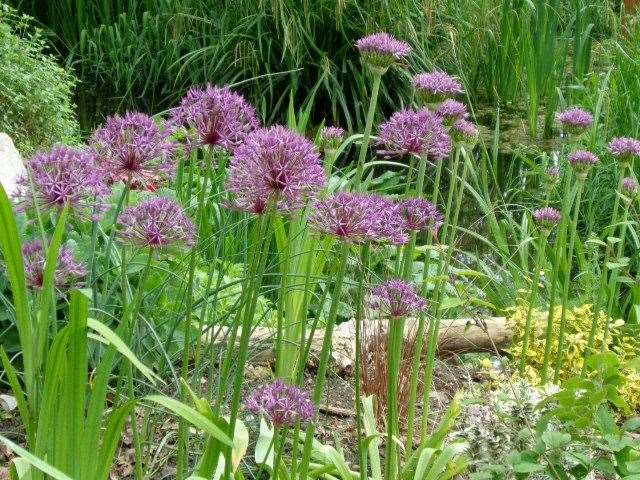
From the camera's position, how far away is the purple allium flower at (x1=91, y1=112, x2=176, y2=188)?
146 cm

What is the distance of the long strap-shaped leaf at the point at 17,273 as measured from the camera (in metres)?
1.26

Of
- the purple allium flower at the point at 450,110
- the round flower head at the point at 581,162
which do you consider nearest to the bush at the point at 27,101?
the round flower head at the point at 581,162

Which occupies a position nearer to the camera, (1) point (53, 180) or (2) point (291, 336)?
(1) point (53, 180)

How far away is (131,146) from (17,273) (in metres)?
0.27

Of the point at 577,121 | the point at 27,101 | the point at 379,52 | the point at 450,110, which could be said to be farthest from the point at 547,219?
the point at 27,101

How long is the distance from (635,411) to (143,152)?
2.42 metres

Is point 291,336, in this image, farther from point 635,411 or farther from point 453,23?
point 453,23

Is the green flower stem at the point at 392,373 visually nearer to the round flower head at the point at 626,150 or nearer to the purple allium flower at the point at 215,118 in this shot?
the purple allium flower at the point at 215,118

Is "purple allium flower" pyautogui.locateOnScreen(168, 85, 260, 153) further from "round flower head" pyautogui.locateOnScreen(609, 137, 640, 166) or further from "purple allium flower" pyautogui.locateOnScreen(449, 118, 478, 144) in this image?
"round flower head" pyautogui.locateOnScreen(609, 137, 640, 166)

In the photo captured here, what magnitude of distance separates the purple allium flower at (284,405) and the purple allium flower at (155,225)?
0.86 ft

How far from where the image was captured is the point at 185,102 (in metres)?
1.57

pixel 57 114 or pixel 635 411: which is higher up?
pixel 57 114

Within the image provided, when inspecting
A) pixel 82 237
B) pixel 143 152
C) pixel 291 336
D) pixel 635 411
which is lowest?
pixel 635 411

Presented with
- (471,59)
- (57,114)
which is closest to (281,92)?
(471,59)
